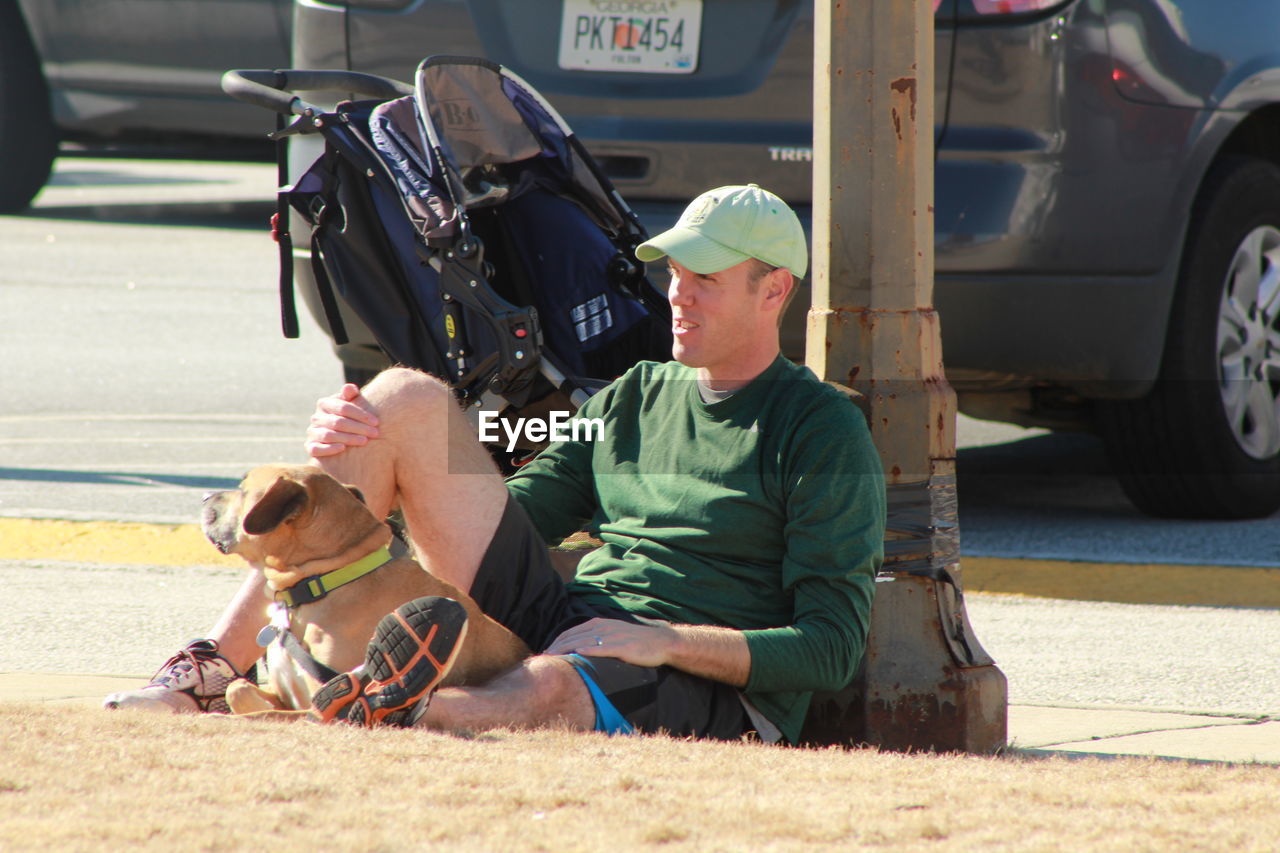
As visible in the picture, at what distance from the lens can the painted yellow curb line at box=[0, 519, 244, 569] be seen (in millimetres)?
6004

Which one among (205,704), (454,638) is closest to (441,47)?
(205,704)

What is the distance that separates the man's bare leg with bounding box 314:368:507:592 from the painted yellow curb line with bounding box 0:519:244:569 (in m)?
2.14

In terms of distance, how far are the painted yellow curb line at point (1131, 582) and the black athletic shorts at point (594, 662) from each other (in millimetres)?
1843

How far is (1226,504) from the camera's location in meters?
6.36

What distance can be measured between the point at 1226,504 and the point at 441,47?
9.56ft

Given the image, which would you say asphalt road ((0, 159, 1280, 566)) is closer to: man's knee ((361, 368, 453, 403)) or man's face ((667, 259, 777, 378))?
man's face ((667, 259, 777, 378))

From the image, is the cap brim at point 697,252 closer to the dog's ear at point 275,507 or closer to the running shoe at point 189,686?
the dog's ear at point 275,507

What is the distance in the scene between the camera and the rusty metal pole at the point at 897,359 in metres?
3.96

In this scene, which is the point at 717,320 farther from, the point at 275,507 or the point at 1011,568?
the point at 1011,568

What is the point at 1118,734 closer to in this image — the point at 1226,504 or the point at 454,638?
the point at 454,638

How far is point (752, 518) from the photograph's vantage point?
3803 millimetres

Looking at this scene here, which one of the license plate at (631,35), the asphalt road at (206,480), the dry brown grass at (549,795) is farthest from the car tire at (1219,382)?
the dry brown grass at (549,795)

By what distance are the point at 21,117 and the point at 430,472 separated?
10229mm

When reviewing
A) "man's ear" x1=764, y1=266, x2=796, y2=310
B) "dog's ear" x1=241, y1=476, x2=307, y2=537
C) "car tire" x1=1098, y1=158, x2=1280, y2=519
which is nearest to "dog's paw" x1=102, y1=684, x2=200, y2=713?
"dog's ear" x1=241, y1=476, x2=307, y2=537
